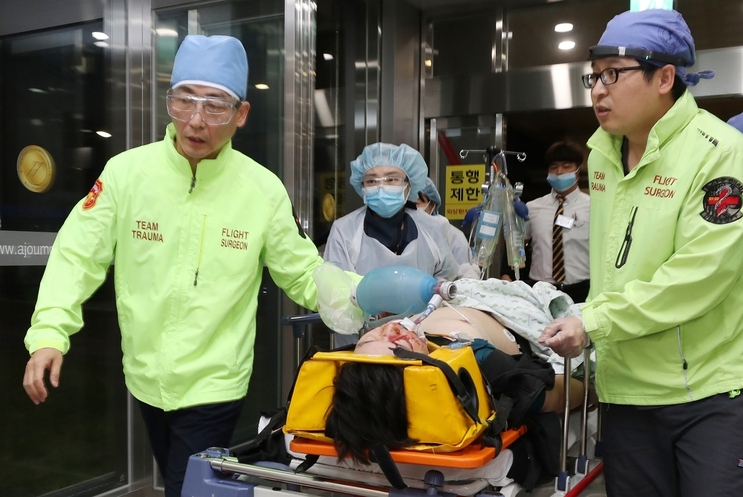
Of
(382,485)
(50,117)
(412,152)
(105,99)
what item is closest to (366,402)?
(382,485)

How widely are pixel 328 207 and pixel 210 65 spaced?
10.3ft

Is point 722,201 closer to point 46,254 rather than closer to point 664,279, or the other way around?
point 664,279

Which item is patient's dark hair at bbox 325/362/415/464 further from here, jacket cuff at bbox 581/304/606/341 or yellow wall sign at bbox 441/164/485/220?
yellow wall sign at bbox 441/164/485/220

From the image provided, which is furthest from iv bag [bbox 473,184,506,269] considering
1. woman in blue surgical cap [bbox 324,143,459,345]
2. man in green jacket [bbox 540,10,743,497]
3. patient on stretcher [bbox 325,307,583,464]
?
man in green jacket [bbox 540,10,743,497]

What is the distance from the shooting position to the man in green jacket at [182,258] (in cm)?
207

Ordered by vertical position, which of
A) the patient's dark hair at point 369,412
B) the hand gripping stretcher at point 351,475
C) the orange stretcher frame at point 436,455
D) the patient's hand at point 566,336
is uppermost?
the patient's hand at point 566,336

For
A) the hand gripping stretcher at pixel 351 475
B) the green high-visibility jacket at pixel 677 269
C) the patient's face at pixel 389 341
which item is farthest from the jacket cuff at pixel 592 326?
the patient's face at pixel 389 341

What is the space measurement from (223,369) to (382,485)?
2.03ft

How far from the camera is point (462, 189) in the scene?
6074 mm

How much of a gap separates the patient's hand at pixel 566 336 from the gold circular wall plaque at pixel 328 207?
11.3 ft

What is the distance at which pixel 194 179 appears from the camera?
217 centimetres

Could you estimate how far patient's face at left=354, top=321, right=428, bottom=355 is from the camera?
1906mm

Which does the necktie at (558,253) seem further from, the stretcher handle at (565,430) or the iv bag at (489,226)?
the stretcher handle at (565,430)

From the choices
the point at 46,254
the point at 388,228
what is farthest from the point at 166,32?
the point at 388,228
